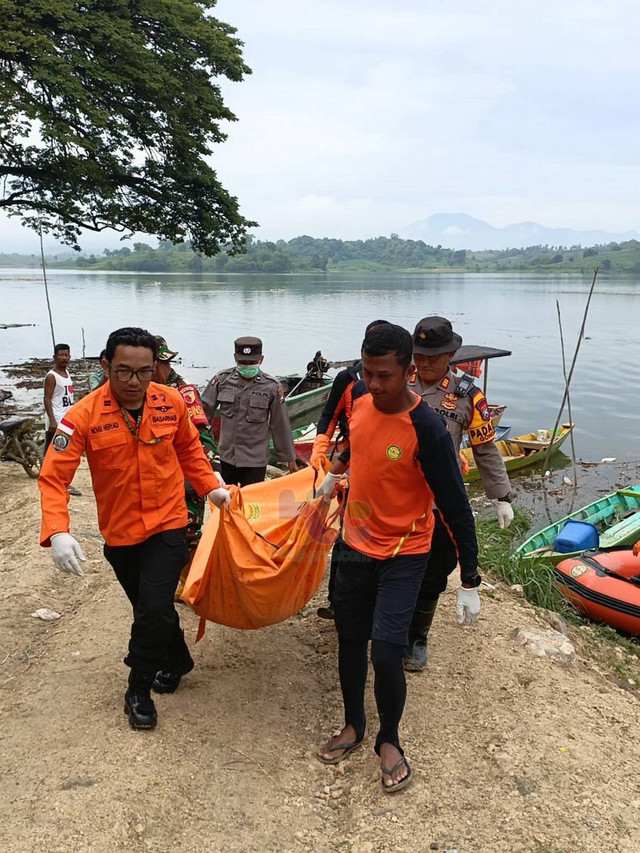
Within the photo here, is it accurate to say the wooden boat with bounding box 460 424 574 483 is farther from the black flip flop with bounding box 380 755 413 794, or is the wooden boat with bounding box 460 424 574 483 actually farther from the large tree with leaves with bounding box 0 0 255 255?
the black flip flop with bounding box 380 755 413 794

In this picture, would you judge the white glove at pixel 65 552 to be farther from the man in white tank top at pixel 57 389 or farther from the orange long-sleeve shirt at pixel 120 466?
the man in white tank top at pixel 57 389

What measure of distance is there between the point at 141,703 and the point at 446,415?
2000 mm

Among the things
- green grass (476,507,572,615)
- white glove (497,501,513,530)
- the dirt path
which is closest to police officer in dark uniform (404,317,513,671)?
white glove (497,501,513,530)

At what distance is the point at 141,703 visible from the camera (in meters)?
3.05

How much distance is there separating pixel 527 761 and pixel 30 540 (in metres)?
4.34

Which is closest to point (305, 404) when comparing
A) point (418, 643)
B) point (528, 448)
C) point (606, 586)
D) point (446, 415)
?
point (528, 448)

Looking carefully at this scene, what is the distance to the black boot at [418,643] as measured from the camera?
366cm

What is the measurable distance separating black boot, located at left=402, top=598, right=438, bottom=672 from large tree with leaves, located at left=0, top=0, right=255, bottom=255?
1059 cm

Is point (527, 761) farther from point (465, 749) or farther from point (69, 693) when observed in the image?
point (69, 693)

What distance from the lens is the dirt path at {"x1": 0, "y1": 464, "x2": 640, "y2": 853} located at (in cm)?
255

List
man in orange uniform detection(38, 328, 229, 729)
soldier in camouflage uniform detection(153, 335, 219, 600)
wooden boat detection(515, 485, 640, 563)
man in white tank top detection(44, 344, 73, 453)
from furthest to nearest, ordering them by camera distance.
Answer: wooden boat detection(515, 485, 640, 563)
man in white tank top detection(44, 344, 73, 453)
soldier in camouflage uniform detection(153, 335, 219, 600)
man in orange uniform detection(38, 328, 229, 729)

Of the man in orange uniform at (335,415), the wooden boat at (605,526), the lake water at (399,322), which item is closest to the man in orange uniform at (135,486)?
the man in orange uniform at (335,415)

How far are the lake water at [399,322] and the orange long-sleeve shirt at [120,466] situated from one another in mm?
14982

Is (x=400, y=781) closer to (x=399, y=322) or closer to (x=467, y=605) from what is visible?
(x=467, y=605)
